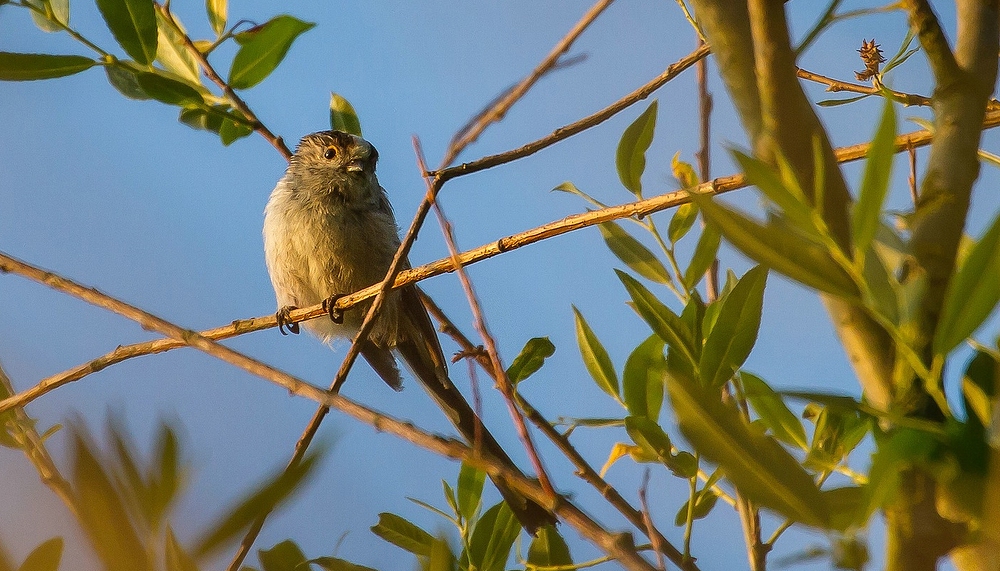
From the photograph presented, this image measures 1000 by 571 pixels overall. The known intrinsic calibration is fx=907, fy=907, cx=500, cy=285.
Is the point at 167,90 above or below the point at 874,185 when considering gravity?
above

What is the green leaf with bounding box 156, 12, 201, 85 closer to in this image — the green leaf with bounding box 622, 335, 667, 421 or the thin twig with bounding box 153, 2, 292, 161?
the thin twig with bounding box 153, 2, 292, 161

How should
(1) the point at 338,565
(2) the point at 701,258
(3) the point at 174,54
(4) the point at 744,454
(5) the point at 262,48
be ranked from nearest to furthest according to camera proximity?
(4) the point at 744,454 → (1) the point at 338,565 → (2) the point at 701,258 → (5) the point at 262,48 → (3) the point at 174,54

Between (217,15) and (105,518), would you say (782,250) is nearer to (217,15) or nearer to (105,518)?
(105,518)

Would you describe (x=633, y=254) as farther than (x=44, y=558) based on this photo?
Yes

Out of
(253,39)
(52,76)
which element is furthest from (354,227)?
(52,76)

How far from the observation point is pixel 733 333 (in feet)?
4.13

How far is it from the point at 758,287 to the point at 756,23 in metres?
0.46

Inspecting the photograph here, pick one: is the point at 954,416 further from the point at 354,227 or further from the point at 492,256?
the point at 354,227

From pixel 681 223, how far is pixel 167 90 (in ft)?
3.95

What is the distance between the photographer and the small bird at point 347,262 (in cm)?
446

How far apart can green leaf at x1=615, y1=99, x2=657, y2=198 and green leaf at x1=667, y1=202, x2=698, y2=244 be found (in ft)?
0.35

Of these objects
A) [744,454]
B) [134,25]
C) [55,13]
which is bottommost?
[744,454]

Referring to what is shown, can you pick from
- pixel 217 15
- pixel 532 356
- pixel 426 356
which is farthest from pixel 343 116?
pixel 426 356

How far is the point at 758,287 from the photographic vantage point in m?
1.27
